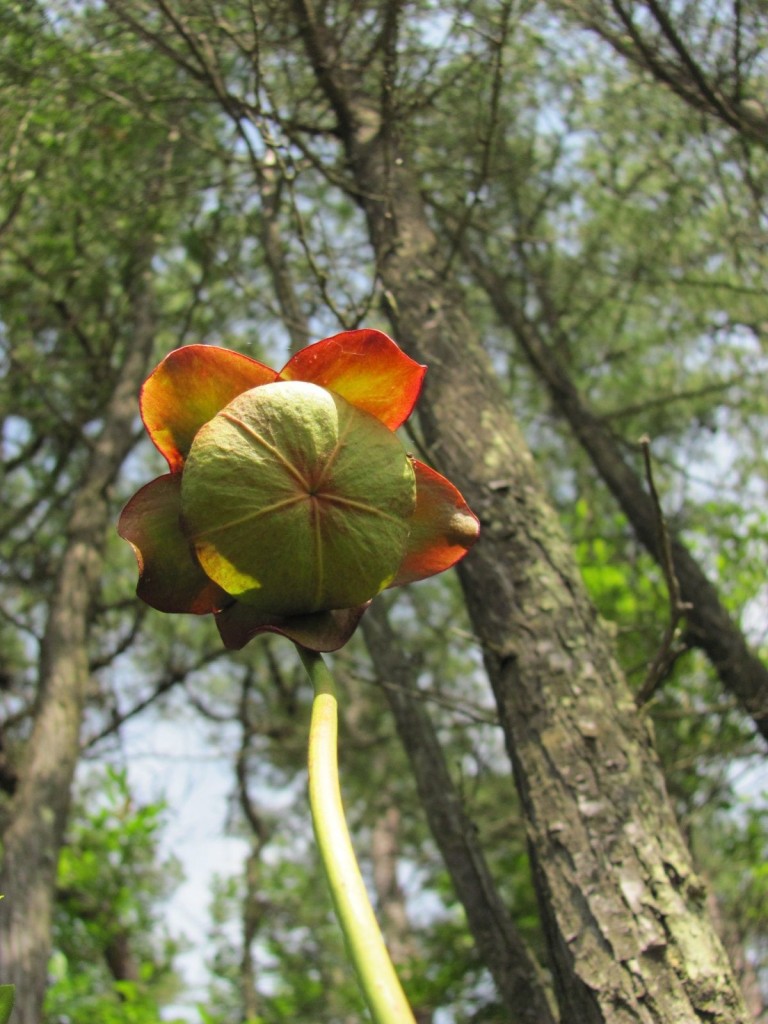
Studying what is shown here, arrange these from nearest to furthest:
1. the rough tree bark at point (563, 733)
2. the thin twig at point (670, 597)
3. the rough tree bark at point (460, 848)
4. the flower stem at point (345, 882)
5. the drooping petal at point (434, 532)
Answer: the flower stem at point (345, 882), the drooping petal at point (434, 532), the rough tree bark at point (563, 733), the thin twig at point (670, 597), the rough tree bark at point (460, 848)

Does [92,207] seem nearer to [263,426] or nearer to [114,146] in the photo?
[114,146]

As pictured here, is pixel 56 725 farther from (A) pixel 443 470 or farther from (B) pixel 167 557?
(B) pixel 167 557

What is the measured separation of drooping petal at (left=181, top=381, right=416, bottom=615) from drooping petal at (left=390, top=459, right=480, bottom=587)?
0.09m

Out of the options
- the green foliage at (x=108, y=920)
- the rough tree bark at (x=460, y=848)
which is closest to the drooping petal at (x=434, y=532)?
the rough tree bark at (x=460, y=848)

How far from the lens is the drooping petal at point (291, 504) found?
993mm

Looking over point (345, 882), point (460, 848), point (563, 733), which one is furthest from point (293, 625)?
point (460, 848)

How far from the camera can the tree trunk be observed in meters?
4.43

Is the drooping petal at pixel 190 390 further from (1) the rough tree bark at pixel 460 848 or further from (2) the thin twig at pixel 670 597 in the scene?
(1) the rough tree bark at pixel 460 848

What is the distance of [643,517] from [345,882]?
Result: 5345mm

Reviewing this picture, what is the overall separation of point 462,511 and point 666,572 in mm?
977

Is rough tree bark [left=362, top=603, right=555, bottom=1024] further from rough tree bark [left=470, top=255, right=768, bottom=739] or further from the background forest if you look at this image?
rough tree bark [left=470, top=255, right=768, bottom=739]

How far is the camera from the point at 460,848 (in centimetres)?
275

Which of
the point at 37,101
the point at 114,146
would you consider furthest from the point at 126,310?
the point at 37,101

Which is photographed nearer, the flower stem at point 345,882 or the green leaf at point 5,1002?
the flower stem at point 345,882
